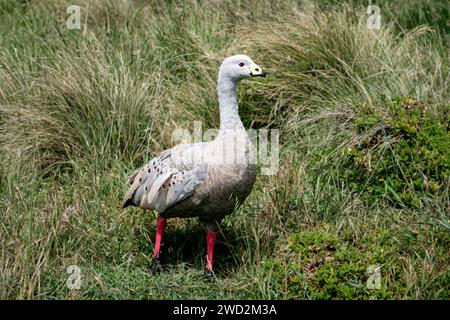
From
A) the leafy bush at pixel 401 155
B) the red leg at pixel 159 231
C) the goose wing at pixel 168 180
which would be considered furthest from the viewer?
the leafy bush at pixel 401 155

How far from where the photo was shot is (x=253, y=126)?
7352 millimetres

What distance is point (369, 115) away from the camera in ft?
20.6

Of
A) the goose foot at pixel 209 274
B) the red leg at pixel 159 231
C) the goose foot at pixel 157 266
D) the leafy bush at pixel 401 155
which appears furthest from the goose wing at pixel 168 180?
the leafy bush at pixel 401 155

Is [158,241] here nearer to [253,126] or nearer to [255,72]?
[255,72]

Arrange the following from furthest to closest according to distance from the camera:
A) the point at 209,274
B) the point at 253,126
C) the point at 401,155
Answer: the point at 253,126 → the point at 401,155 → the point at 209,274

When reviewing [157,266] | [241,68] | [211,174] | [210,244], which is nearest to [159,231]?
[157,266]

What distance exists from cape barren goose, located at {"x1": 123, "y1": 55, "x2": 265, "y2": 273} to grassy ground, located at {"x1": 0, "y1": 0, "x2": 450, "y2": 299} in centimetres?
35

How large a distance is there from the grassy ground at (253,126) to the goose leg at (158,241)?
0.09 metres

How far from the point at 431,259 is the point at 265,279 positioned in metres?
1.01

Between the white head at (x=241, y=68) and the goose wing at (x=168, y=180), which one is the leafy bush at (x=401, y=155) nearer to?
the white head at (x=241, y=68)

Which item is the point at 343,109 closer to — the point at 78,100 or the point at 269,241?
the point at 269,241

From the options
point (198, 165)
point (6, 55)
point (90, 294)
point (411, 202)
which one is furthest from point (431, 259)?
point (6, 55)

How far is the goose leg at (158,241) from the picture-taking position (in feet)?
18.3

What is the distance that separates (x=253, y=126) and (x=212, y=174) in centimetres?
225
